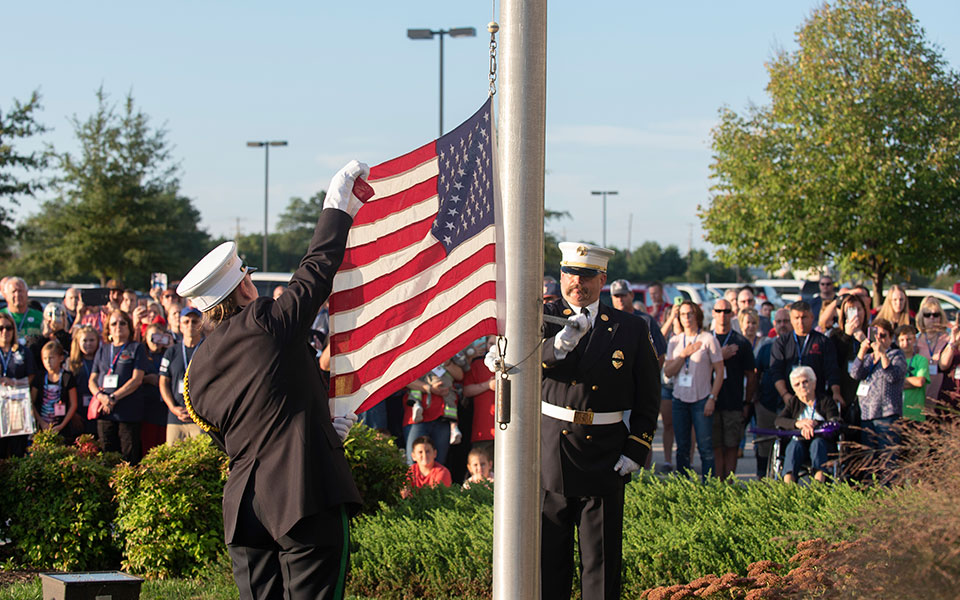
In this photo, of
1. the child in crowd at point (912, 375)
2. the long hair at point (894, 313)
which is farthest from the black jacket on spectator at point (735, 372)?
the child in crowd at point (912, 375)

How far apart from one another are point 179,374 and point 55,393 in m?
1.65

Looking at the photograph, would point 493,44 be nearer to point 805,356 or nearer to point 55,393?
point 805,356

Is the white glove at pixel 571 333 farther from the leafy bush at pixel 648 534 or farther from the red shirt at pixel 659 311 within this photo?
the red shirt at pixel 659 311

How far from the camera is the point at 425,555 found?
6.91 meters

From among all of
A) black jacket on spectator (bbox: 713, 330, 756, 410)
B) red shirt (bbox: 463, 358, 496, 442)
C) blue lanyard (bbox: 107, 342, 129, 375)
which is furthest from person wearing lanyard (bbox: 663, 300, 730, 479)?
blue lanyard (bbox: 107, 342, 129, 375)

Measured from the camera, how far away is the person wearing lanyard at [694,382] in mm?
10938

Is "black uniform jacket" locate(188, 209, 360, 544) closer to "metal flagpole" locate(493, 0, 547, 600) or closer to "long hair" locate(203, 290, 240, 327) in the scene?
"long hair" locate(203, 290, 240, 327)

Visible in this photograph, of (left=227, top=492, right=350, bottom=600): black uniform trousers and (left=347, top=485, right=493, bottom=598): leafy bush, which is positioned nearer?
(left=227, top=492, right=350, bottom=600): black uniform trousers

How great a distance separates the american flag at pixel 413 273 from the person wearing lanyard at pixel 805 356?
6126mm

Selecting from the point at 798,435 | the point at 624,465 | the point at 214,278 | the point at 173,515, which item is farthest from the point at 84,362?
the point at 214,278

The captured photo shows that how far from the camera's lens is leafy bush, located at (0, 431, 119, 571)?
26.2 feet

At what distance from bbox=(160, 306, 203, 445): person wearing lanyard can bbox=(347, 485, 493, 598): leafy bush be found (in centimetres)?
344

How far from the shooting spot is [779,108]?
30.2 m

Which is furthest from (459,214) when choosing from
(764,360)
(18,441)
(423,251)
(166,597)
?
(764,360)
